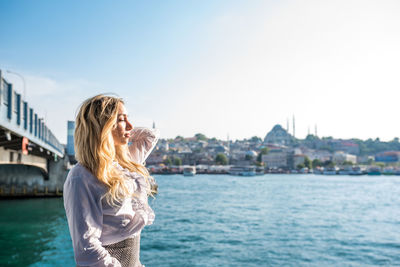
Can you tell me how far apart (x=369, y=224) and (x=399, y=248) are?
207 inches

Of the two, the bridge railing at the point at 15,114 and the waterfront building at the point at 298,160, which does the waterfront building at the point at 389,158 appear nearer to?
the waterfront building at the point at 298,160

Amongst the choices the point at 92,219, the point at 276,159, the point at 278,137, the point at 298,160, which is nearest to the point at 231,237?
the point at 92,219

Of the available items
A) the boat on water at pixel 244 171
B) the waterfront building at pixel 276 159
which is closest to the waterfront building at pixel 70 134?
the boat on water at pixel 244 171

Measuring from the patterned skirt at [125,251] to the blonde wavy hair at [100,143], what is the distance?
0.18 m

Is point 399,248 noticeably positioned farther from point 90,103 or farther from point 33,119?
point 90,103

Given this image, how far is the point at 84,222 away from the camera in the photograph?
1195 mm

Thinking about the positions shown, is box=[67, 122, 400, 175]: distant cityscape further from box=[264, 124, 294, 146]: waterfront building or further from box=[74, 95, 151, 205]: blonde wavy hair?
box=[74, 95, 151, 205]: blonde wavy hair

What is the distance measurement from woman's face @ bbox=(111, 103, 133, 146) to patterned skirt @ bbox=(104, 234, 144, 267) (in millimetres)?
372

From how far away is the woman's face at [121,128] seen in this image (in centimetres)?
141

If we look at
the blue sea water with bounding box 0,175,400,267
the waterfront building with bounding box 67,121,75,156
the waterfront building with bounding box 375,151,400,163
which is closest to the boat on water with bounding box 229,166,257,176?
the waterfront building with bounding box 375,151,400,163

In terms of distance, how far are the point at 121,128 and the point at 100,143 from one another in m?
0.17

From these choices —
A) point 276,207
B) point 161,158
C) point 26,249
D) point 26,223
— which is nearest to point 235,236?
point 26,249

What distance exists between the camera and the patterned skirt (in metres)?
1.35

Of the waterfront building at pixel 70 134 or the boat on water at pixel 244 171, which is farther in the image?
the boat on water at pixel 244 171
